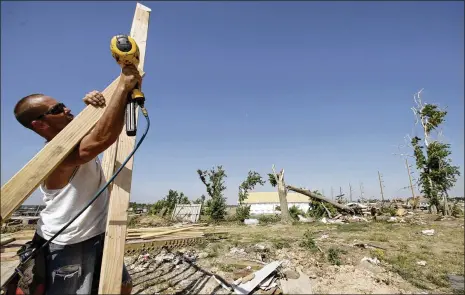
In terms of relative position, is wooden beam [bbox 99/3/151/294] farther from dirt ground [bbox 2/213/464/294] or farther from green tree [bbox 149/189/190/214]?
green tree [bbox 149/189/190/214]

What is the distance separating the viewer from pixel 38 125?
1.65 metres

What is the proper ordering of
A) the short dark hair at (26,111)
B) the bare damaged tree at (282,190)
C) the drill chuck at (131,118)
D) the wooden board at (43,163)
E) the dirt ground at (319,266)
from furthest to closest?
the bare damaged tree at (282,190) → the dirt ground at (319,266) → the short dark hair at (26,111) → the drill chuck at (131,118) → the wooden board at (43,163)

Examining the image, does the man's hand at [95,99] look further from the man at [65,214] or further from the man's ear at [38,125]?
the man's ear at [38,125]

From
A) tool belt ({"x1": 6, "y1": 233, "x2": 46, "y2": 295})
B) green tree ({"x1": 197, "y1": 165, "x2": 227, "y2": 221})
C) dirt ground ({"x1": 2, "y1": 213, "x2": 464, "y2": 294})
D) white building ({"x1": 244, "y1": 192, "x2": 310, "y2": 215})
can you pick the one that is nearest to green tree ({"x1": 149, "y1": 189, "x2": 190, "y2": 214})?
green tree ({"x1": 197, "y1": 165, "x2": 227, "y2": 221})

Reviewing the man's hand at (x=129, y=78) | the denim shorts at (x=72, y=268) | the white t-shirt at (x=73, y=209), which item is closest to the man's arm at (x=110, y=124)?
the man's hand at (x=129, y=78)

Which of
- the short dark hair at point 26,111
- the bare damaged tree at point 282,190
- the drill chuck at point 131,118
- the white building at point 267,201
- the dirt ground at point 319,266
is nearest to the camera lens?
the drill chuck at point 131,118

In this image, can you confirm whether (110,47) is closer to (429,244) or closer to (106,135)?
(106,135)

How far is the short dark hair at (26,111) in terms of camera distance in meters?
1.62

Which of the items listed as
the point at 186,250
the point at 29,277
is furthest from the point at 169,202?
the point at 29,277

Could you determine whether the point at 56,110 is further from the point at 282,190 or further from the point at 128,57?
the point at 282,190

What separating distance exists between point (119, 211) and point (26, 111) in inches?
33.9

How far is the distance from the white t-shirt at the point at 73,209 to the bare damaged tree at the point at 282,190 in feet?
52.9

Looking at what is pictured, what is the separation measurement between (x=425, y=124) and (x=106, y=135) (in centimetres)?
2911

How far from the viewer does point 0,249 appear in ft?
5.05
